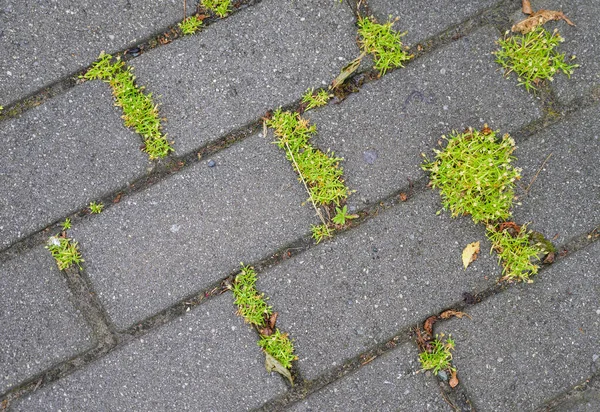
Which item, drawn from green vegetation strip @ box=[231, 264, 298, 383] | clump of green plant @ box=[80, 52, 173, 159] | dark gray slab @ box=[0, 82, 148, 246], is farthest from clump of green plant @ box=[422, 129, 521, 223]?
dark gray slab @ box=[0, 82, 148, 246]

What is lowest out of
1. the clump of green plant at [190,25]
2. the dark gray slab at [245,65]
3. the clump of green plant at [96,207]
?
the clump of green plant at [96,207]

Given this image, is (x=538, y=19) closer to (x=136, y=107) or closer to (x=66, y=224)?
(x=136, y=107)

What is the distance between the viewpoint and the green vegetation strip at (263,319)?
2449 millimetres

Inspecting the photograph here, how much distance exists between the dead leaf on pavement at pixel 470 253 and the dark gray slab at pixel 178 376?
98 cm

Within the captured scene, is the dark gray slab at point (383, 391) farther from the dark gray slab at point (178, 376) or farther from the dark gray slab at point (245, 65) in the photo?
the dark gray slab at point (245, 65)

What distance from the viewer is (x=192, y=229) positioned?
2.50 meters

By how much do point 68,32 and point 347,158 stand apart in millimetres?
1381

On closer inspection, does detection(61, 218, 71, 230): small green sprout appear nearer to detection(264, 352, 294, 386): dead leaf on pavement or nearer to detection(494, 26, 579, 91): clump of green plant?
detection(264, 352, 294, 386): dead leaf on pavement

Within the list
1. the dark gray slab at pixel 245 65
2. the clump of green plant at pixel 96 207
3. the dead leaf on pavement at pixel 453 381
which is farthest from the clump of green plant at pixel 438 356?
the clump of green plant at pixel 96 207

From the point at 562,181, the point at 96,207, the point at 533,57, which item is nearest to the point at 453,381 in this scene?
the point at 562,181

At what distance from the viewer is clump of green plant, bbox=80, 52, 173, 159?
8.21 ft

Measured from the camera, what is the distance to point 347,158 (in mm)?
2539

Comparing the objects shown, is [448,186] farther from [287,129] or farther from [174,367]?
[174,367]

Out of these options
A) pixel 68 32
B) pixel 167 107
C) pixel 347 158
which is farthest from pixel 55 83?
pixel 347 158
